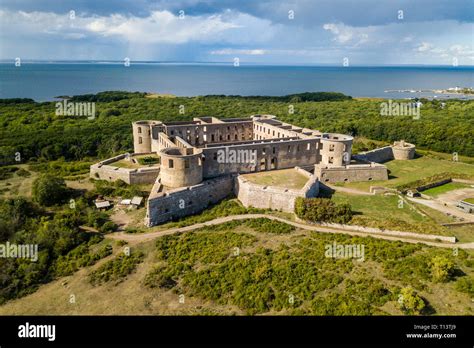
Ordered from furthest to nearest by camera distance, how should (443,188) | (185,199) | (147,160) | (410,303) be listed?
(147,160)
(443,188)
(185,199)
(410,303)

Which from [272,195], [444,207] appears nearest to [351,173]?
[444,207]

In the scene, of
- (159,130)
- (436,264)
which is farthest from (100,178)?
(436,264)

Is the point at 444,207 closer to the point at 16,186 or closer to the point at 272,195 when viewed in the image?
the point at 272,195

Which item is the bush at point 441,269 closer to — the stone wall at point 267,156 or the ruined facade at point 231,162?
the ruined facade at point 231,162

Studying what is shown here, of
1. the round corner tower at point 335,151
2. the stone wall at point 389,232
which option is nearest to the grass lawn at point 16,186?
the stone wall at point 389,232

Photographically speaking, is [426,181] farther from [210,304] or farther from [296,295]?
Result: [210,304]

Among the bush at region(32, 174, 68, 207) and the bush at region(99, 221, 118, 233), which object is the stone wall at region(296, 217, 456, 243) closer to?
the bush at region(99, 221, 118, 233)

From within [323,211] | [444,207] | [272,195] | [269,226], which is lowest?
[269,226]
